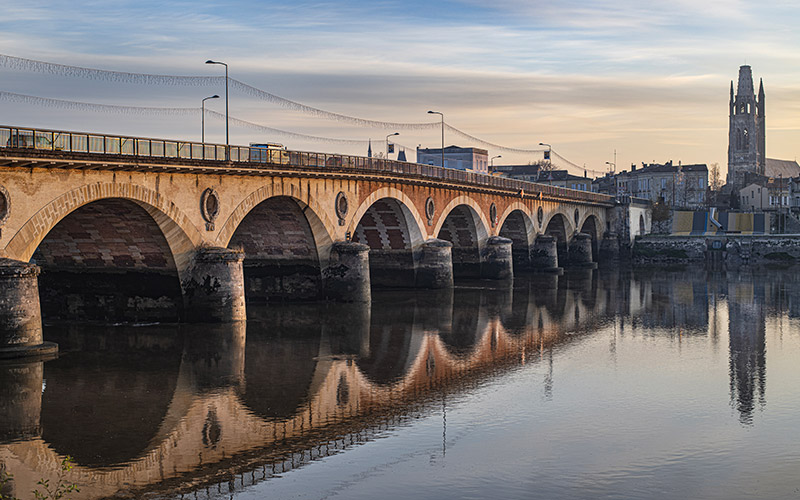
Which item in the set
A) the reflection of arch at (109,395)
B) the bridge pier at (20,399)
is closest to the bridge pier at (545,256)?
the reflection of arch at (109,395)

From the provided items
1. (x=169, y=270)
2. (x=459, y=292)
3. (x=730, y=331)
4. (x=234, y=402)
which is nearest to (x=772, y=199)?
(x=459, y=292)

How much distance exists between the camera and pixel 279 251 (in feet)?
185

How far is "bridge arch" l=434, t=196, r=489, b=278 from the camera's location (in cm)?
7975

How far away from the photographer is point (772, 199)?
16262 centimetres

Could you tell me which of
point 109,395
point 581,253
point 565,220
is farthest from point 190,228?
point 581,253

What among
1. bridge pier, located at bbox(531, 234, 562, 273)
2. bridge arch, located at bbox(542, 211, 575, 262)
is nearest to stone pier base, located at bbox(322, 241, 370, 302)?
bridge pier, located at bbox(531, 234, 562, 273)

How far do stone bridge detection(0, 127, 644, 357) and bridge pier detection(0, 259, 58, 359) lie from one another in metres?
0.05

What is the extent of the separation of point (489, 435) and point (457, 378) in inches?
333

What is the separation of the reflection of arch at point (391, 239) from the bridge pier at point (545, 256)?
27160 mm

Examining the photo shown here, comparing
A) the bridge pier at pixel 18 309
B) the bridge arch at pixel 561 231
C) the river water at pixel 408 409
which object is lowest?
the river water at pixel 408 409

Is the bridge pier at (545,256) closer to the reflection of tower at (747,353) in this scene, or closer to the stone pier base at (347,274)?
the reflection of tower at (747,353)

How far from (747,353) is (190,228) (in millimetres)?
Result: 25953

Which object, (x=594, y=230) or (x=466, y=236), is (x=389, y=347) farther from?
(x=594, y=230)

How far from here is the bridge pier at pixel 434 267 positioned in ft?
220
